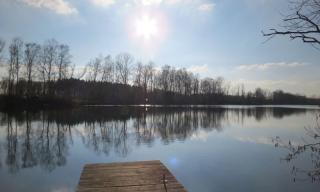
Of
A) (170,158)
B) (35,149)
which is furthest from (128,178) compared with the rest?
(35,149)

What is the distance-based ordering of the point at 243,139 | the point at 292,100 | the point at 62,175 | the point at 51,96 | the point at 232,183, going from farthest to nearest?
the point at 292,100 < the point at 51,96 < the point at 243,139 < the point at 62,175 < the point at 232,183

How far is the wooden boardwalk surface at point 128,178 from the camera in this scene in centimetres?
573

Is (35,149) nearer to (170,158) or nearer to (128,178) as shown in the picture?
(170,158)

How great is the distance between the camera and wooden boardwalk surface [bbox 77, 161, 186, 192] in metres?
5.73

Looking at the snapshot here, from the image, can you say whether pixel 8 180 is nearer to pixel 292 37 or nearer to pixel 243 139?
pixel 292 37

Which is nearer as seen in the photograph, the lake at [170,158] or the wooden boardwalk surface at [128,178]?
the wooden boardwalk surface at [128,178]

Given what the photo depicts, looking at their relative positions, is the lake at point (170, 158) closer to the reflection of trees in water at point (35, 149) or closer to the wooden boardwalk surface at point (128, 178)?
the reflection of trees in water at point (35, 149)

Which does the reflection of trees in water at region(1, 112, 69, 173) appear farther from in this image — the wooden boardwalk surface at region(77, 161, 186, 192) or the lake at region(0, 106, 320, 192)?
the wooden boardwalk surface at region(77, 161, 186, 192)

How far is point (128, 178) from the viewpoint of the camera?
648cm

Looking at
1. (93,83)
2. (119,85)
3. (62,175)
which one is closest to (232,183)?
(62,175)

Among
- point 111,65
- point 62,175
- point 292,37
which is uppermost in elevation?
point 111,65

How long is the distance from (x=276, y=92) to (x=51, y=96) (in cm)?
9025

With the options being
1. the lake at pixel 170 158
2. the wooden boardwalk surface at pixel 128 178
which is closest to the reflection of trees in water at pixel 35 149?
the lake at pixel 170 158

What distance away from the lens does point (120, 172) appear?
23.0ft
